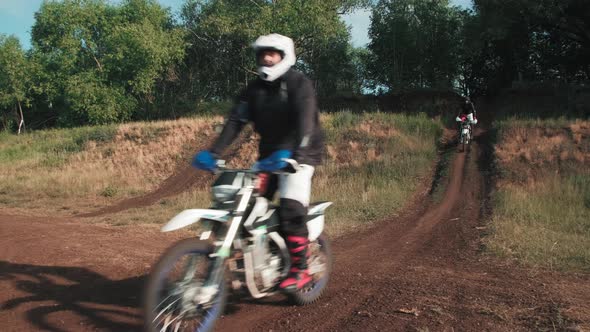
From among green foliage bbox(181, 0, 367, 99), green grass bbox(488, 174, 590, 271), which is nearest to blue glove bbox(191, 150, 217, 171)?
green grass bbox(488, 174, 590, 271)

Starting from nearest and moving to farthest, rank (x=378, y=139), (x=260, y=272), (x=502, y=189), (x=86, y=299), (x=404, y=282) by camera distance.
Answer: (x=260, y=272), (x=86, y=299), (x=404, y=282), (x=502, y=189), (x=378, y=139)

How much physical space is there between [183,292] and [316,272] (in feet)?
5.51

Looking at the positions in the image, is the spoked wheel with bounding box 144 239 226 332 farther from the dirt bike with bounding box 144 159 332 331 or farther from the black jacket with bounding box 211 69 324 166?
the black jacket with bounding box 211 69 324 166

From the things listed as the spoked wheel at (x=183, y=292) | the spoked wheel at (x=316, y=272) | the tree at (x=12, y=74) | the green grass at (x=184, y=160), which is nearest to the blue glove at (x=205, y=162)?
the spoked wheel at (x=183, y=292)

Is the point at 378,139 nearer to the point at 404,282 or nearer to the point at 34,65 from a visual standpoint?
the point at 404,282

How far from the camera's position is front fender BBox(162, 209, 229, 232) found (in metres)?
3.47

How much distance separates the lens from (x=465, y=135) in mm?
21328

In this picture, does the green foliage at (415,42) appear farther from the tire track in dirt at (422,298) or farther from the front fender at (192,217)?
the front fender at (192,217)

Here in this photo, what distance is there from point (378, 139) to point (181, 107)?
31.4 m

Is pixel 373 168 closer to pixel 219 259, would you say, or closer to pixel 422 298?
pixel 422 298

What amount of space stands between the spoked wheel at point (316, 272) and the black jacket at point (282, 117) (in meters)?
1.01

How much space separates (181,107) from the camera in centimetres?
4909

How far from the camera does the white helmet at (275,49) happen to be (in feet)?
13.0

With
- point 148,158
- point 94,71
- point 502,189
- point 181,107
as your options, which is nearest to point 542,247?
point 502,189
